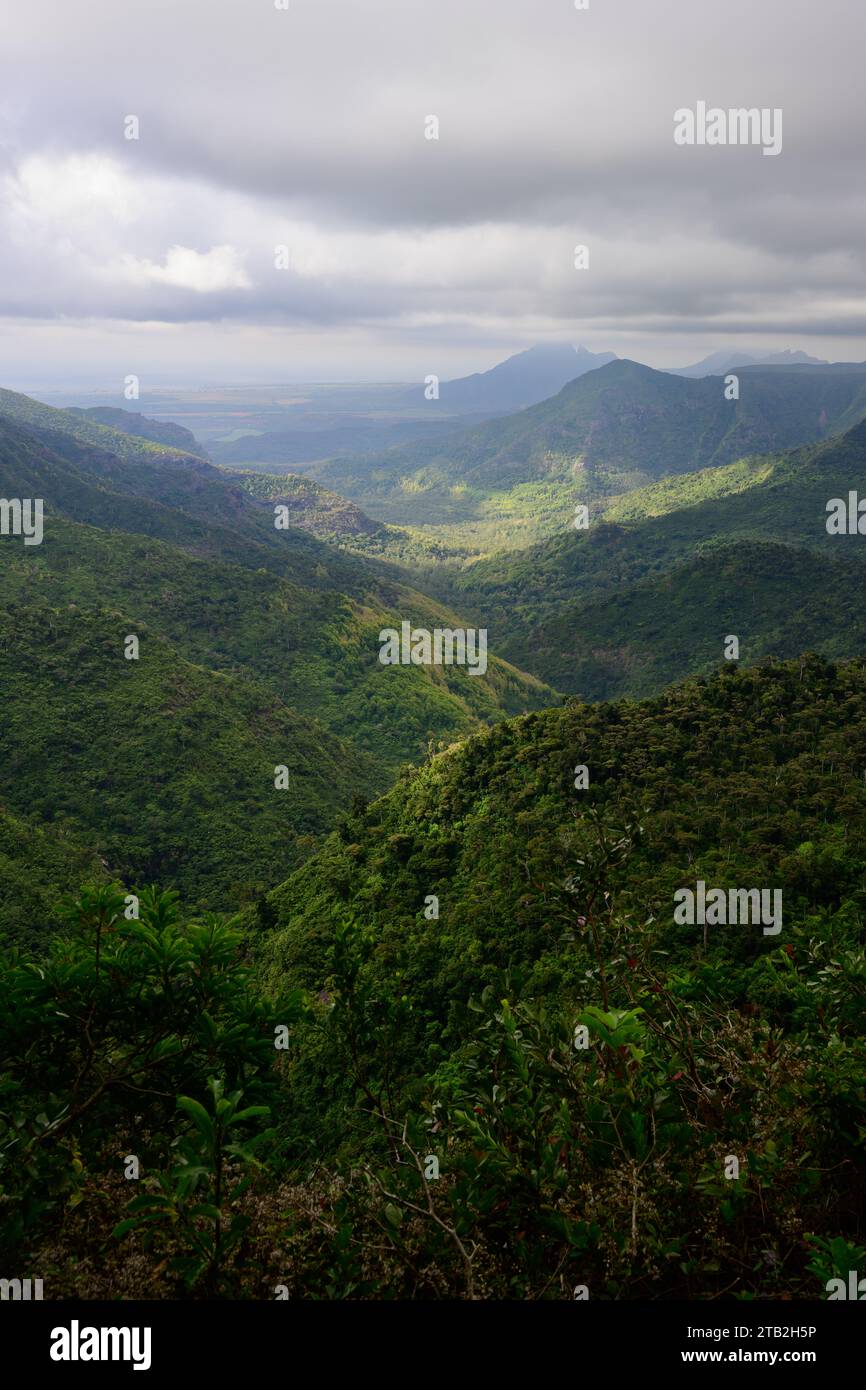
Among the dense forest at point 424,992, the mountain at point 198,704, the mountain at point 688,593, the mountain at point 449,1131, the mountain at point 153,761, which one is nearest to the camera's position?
the mountain at point 449,1131

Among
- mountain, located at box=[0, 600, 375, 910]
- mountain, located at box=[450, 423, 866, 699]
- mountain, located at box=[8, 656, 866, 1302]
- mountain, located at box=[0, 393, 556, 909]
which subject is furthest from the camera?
mountain, located at box=[450, 423, 866, 699]

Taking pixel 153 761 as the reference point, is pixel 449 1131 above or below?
below

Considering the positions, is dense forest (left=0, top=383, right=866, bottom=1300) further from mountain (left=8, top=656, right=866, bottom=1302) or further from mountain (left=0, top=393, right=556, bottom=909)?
mountain (left=0, top=393, right=556, bottom=909)

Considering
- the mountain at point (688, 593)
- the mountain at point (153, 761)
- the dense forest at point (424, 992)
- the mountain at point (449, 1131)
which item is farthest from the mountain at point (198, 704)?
the mountain at point (449, 1131)

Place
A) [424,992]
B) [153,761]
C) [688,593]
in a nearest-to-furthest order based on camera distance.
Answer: [424,992] → [153,761] → [688,593]

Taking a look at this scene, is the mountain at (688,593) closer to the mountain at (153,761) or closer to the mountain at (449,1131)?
the mountain at (153,761)

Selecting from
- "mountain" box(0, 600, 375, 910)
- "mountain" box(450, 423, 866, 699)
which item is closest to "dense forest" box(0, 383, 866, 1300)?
"mountain" box(0, 600, 375, 910)

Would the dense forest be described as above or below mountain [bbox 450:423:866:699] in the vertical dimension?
below

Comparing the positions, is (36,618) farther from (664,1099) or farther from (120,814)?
(664,1099)

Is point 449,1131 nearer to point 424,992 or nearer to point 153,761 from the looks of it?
point 424,992

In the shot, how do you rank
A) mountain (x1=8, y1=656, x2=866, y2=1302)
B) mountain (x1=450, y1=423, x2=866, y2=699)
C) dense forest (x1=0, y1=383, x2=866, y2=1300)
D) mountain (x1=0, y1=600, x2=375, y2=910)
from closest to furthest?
mountain (x1=8, y1=656, x2=866, y2=1302) → dense forest (x1=0, y1=383, x2=866, y2=1300) → mountain (x1=0, y1=600, x2=375, y2=910) → mountain (x1=450, y1=423, x2=866, y2=699)

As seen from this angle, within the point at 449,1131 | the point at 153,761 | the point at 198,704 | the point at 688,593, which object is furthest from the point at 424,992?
the point at 688,593

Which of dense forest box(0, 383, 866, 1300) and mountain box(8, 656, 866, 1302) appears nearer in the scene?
mountain box(8, 656, 866, 1302)
